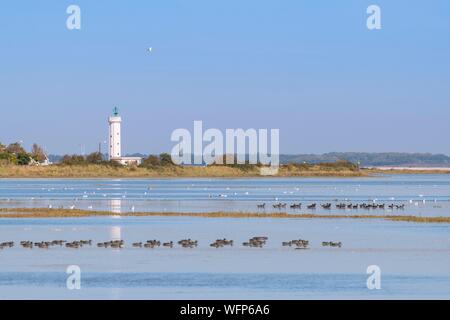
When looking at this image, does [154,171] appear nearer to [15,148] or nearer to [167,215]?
[15,148]

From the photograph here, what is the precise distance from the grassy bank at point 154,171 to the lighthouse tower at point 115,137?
605cm

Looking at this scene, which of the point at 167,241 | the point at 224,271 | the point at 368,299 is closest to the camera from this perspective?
the point at 368,299

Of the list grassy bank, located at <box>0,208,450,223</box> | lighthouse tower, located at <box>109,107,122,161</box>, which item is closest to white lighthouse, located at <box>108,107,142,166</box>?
lighthouse tower, located at <box>109,107,122,161</box>

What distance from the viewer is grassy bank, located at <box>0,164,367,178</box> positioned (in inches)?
6191

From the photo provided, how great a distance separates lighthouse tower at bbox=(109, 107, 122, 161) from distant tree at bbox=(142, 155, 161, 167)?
4273 millimetres

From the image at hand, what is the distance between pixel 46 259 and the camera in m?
33.9

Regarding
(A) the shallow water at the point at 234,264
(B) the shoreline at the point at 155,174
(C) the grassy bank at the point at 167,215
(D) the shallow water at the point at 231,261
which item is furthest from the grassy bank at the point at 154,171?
(A) the shallow water at the point at 234,264

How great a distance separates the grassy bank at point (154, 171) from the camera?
157250mm

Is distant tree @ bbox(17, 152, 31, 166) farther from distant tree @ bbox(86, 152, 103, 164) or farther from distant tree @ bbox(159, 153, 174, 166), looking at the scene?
distant tree @ bbox(159, 153, 174, 166)

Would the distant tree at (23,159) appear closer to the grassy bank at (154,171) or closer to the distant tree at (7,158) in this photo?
the distant tree at (7,158)

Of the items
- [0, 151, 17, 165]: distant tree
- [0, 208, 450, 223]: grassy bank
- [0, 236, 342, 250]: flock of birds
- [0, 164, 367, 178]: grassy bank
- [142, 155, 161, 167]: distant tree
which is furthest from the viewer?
[142, 155, 161, 167]: distant tree

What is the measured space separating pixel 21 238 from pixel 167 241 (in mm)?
5468

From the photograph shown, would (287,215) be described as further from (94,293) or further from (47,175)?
(47,175)

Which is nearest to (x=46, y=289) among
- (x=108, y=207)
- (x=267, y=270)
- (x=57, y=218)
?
(x=267, y=270)
